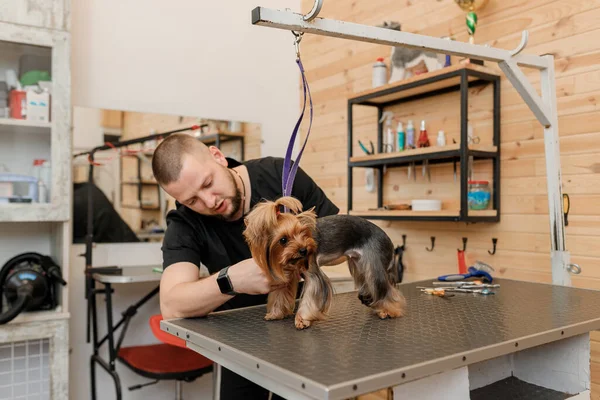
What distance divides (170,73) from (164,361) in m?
1.81

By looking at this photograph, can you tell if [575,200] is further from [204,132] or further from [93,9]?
[93,9]

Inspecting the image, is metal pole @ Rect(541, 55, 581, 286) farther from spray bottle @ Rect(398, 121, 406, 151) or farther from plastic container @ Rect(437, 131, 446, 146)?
spray bottle @ Rect(398, 121, 406, 151)

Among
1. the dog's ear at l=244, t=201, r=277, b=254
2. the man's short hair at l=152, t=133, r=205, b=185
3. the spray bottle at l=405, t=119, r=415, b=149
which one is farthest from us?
the spray bottle at l=405, t=119, r=415, b=149

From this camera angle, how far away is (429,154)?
8.09ft

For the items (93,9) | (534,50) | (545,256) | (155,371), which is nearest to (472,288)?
(545,256)

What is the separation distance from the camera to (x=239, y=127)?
11.9 ft

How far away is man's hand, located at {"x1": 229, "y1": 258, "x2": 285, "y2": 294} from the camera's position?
1295mm

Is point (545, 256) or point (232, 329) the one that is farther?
point (545, 256)

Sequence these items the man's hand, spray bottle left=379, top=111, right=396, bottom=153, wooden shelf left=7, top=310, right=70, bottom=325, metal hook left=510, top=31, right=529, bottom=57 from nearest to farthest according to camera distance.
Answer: the man's hand → metal hook left=510, top=31, right=529, bottom=57 → wooden shelf left=7, top=310, right=70, bottom=325 → spray bottle left=379, top=111, right=396, bottom=153

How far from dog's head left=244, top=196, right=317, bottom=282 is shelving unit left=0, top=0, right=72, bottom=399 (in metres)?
1.75

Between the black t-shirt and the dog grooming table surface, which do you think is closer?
the dog grooming table surface

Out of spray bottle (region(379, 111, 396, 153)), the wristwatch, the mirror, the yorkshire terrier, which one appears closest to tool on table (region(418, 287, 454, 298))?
the yorkshire terrier

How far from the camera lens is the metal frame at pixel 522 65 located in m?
1.33

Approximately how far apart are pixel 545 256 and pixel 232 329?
1.58m
